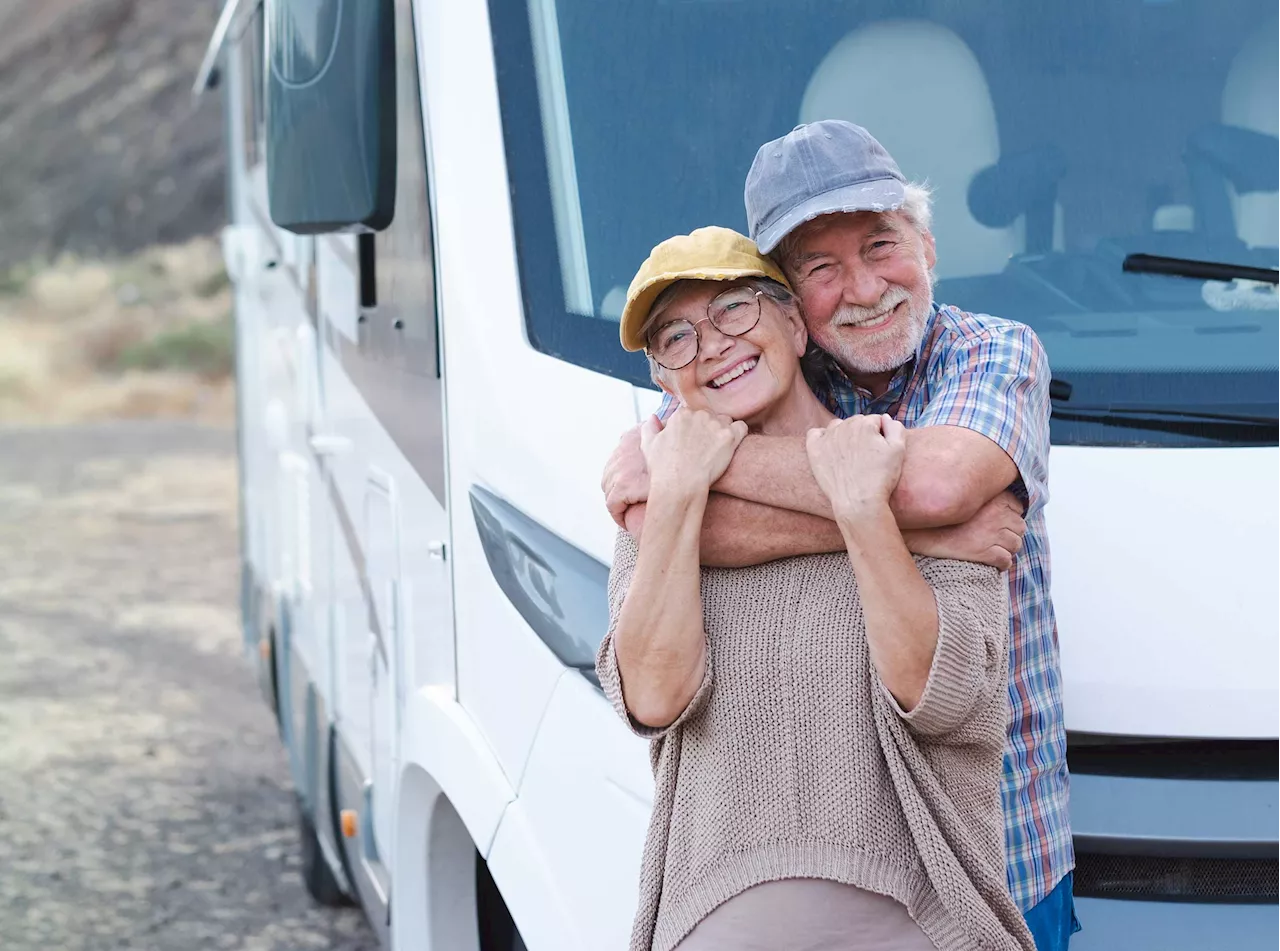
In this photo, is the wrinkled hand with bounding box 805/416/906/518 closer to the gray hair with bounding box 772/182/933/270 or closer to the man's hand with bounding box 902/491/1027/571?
the man's hand with bounding box 902/491/1027/571

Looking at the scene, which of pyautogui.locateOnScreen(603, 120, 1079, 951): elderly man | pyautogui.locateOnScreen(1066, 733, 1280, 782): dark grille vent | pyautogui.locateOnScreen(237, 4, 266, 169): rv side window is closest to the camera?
pyautogui.locateOnScreen(603, 120, 1079, 951): elderly man

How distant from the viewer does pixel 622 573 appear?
1.83 metres

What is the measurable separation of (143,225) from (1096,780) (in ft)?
108

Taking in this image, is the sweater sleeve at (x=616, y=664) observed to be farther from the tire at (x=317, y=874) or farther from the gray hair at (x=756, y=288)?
the tire at (x=317, y=874)

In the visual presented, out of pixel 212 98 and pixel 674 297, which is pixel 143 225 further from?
pixel 674 297

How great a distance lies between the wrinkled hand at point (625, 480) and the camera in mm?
1826

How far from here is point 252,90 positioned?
5570mm

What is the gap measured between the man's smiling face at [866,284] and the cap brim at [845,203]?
0.05m

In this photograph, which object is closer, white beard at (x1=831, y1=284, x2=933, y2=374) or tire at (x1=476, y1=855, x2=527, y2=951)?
white beard at (x1=831, y1=284, x2=933, y2=374)

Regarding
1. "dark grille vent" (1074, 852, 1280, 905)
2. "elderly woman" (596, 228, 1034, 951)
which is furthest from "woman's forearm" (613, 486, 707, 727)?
"dark grille vent" (1074, 852, 1280, 905)

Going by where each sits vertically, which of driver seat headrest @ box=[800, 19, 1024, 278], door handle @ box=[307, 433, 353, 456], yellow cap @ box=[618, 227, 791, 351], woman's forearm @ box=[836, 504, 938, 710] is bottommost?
door handle @ box=[307, 433, 353, 456]

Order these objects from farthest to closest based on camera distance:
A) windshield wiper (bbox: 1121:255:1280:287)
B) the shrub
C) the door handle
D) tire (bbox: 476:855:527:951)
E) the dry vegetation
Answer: the shrub, the dry vegetation, the door handle, tire (bbox: 476:855:527:951), windshield wiper (bbox: 1121:255:1280:287)

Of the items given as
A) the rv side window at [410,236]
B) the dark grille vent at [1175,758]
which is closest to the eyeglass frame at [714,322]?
the dark grille vent at [1175,758]

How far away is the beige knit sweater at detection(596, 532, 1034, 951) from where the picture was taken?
5.39ft
